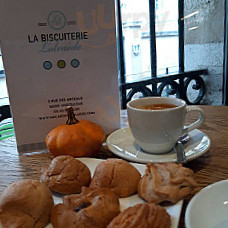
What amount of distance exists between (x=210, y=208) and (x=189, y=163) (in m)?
0.17

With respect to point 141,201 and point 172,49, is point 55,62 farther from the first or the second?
point 172,49

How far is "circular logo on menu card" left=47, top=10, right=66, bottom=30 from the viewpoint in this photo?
0.62 metres

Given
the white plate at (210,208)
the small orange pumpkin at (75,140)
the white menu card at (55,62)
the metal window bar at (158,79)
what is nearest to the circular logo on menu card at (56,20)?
the white menu card at (55,62)

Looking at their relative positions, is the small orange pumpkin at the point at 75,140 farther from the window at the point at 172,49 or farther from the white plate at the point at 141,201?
the window at the point at 172,49

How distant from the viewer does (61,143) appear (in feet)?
1.86

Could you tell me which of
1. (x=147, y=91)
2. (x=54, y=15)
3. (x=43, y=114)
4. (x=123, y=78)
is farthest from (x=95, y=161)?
(x=147, y=91)

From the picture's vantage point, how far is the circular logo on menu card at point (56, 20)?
2.04 feet

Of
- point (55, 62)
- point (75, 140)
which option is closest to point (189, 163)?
point (75, 140)

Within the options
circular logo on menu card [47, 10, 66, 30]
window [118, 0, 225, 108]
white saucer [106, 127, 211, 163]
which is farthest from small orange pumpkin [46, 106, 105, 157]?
window [118, 0, 225, 108]

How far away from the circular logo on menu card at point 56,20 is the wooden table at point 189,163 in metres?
0.32

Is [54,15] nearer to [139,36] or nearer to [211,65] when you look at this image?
[139,36]

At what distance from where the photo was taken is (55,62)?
2.11 ft

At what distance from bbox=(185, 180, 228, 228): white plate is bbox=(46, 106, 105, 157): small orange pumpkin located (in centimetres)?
26

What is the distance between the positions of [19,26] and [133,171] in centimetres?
42
